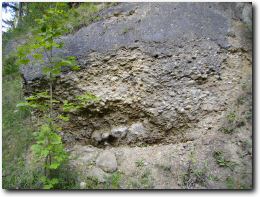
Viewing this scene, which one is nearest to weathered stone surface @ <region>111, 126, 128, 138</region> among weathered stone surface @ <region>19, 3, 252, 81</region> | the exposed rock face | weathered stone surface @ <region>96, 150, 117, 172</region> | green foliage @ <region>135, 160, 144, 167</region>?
the exposed rock face

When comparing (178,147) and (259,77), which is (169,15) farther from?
(178,147)

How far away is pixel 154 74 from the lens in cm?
414

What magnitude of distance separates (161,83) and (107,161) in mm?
1350

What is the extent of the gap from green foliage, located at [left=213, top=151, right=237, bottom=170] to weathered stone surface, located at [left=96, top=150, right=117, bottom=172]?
4.38 feet

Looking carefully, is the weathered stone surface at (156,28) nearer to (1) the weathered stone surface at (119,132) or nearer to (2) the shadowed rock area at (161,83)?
(2) the shadowed rock area at (161,83)

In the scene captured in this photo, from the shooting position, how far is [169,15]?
4449 mm

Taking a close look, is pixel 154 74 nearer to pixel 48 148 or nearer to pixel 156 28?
pixel 156 28

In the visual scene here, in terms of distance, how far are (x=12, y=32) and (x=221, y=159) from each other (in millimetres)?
4686

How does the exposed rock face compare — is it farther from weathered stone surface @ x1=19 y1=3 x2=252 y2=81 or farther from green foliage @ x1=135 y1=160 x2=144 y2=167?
green foliage @ x1=135 y1=160 x2=144 y2=167

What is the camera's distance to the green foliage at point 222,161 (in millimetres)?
3494

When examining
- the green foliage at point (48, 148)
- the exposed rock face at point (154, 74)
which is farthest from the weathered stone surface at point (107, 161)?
the green foliage at point (48, 148)

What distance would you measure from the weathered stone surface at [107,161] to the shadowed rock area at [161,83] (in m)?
0.01

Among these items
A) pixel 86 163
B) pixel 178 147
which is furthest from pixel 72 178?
pixel 178 147

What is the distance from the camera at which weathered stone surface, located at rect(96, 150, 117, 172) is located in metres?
3.78
